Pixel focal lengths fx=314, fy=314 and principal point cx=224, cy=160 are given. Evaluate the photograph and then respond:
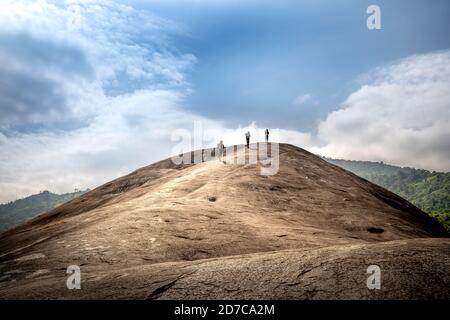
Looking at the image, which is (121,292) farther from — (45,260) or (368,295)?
(45,260)

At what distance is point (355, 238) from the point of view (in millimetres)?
13977

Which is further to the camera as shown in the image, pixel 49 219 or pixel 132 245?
pixel 49 219

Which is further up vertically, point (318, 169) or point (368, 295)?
point (318, 169)

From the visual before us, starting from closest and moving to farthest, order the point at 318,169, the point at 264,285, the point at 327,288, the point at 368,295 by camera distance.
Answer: the point at 368,295
the point at 327,288
the point at 264,285
the point at 318,169

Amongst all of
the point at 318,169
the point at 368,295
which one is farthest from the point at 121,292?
the point at 318,169

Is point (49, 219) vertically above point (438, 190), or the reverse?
point (438, 190)

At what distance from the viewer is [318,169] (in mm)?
26000

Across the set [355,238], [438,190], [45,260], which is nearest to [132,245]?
[45,260]

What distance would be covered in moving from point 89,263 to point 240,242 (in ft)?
16.8

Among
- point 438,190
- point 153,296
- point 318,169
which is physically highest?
point 438,190
